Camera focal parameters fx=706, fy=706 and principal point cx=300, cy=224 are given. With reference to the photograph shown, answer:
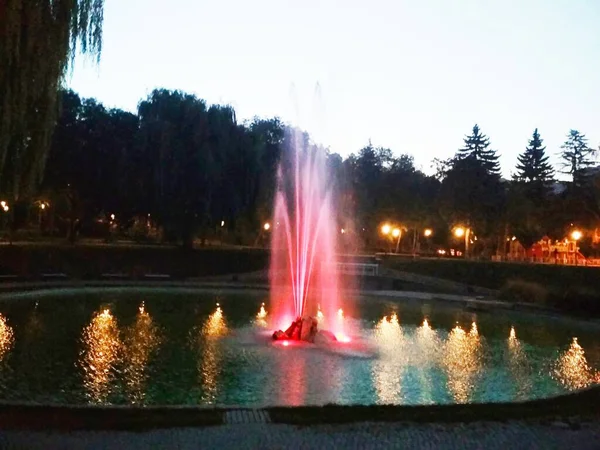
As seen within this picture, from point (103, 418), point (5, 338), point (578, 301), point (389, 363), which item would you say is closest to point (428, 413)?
point (103, 418)

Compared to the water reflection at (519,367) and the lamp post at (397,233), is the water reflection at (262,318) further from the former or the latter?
the lamp post at (397,233)

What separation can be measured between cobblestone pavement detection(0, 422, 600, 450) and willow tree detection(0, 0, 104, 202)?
4417 mm

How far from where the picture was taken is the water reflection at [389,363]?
40.0 ft

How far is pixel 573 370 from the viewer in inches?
606

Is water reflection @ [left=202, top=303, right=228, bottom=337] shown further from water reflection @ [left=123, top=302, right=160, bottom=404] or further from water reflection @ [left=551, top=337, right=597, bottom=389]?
water reflection @ [left=551, top=337, right=597, bottom=389]

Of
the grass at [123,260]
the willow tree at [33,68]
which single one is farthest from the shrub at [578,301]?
the willow tree at [33,68]

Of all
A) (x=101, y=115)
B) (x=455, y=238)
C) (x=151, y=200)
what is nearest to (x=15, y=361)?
(x=151, y=200)

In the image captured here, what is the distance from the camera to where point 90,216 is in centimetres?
4434

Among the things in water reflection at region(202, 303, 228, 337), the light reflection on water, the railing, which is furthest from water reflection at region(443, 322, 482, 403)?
the railing

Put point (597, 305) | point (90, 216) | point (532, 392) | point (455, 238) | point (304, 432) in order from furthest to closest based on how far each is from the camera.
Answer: point (455, 238)
point (90, 216)
point (597, 305)
point (532, 392)
point (304, 432)

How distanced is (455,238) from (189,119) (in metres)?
34.7

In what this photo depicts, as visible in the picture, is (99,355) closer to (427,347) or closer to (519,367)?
(427,347)

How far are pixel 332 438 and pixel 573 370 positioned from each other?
28.5ft

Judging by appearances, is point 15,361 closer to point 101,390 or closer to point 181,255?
point 101,390
